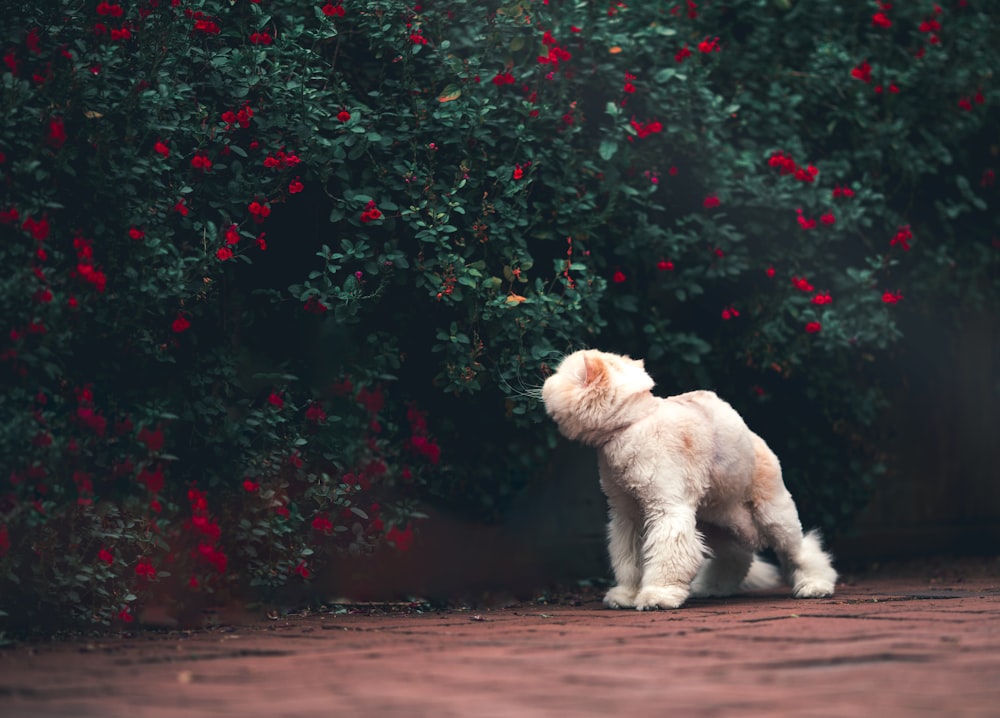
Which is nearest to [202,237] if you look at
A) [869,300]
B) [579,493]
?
[579,493]

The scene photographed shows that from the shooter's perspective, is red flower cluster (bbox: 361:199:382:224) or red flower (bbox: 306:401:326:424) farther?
red flower (bbox: 306:401:326:424)

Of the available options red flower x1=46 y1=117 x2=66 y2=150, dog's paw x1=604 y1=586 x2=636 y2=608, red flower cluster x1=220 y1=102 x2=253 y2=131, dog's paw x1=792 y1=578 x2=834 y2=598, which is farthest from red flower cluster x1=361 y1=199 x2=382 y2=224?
dog's paw x1=792 y1=578 x2=834 y2=598

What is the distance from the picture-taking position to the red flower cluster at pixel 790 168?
648 cm

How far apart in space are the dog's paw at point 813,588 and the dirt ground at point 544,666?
50cm

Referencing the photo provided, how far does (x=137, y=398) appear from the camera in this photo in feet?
16.2

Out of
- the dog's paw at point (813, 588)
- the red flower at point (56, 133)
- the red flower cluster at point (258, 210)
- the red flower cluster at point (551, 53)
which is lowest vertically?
the dog's paw at point (813, 588)

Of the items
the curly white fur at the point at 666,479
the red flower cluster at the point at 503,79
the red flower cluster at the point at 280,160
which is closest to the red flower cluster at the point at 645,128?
the red flower cluster at the point at 503,79

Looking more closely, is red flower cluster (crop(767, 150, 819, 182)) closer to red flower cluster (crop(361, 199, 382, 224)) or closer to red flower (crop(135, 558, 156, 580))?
red flower cluster (crop(361, 199, 382, 224))

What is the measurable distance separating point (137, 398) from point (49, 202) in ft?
2.89

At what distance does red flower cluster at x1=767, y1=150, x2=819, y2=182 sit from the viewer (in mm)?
6477

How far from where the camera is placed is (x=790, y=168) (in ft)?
21.3

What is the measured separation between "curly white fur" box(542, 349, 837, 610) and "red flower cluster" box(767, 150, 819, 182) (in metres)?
1.60

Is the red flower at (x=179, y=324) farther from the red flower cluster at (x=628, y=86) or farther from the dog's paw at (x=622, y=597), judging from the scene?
the red flower cluster at (x=628, y=86)

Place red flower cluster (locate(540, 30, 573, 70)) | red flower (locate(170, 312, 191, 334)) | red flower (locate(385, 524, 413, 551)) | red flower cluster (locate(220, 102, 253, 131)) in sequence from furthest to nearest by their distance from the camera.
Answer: red flower (locate(385, 524, 413, 551)) < red flower cluster (locate(540, 30, 573, 70)) < red flower cluster (locate(220, 102, 253, 131)) < red flower (locate(170, 312, 191, 334))
